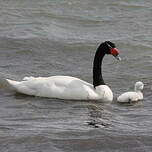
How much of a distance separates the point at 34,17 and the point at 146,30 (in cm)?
313

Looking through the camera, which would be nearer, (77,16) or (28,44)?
(28,44)

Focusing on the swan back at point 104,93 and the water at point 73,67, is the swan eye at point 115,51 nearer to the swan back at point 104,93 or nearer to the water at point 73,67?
the swan back at point 104,93

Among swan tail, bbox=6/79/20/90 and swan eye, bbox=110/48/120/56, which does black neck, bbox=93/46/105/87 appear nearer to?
swan eye, bbox=110/48/120/56

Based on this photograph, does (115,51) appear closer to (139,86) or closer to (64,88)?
(139,86)

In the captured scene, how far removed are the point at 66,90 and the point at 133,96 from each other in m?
1.08

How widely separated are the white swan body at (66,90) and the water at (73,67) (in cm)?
14

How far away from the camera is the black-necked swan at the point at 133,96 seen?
11289 millimetres

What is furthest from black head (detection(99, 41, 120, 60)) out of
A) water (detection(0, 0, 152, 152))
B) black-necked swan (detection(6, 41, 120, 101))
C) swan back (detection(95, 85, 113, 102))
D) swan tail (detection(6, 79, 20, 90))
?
swan tail (detection(6, 79, 20, 90))

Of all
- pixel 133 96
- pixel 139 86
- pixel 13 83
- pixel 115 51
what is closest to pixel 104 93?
pixel 133 96

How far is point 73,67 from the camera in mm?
13844

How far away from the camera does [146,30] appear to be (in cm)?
1684

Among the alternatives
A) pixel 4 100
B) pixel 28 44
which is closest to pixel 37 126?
pixel 4 100

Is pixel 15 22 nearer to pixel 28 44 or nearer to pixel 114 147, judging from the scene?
pixel 28 44

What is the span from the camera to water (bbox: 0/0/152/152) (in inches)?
359
